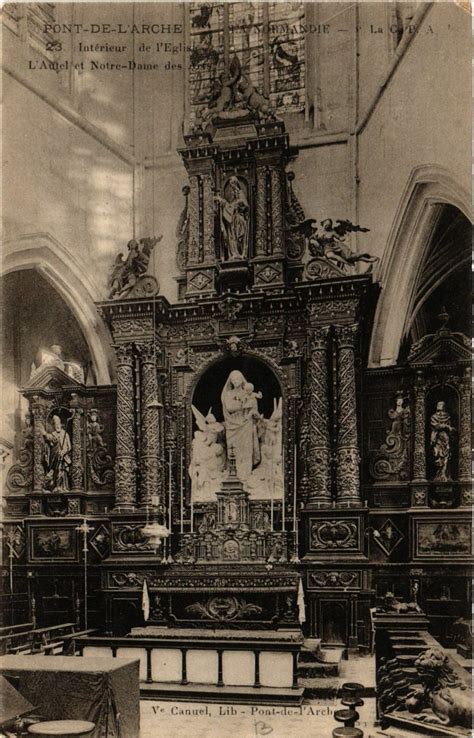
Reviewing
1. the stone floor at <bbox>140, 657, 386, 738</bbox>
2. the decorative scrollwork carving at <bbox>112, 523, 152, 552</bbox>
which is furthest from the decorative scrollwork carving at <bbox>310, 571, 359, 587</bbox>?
the decorative scrollwork carving at <bbox>112, 523, 152, 552</bbox>

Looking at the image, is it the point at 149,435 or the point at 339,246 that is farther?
the point at 149,435

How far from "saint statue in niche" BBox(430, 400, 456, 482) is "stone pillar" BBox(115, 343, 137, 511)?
3576mm

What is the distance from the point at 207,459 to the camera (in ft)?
33.2

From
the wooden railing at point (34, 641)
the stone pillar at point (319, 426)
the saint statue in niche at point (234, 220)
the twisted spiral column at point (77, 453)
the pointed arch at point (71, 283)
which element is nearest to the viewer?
the wooden railing at point (34, 641)

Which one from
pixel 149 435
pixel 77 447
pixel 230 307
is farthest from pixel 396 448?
pixel 77 447

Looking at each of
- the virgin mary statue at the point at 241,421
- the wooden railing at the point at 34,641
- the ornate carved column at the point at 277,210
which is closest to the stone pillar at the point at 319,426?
the virgin mary statue at the point at 241,421

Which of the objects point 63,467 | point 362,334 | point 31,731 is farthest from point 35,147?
point 31,731

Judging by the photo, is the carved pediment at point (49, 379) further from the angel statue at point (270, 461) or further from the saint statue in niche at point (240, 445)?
the angel statue at point (270, 461)

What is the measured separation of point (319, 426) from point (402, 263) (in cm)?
228

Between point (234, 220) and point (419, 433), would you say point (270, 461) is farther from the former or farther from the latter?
point (234, 220)

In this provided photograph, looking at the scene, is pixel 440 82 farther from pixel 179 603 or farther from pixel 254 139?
pixel 179 603

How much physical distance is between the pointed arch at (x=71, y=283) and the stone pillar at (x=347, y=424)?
312 centimetres

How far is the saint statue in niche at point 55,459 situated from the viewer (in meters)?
10.6

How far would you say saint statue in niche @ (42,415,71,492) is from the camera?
34.7 ft
